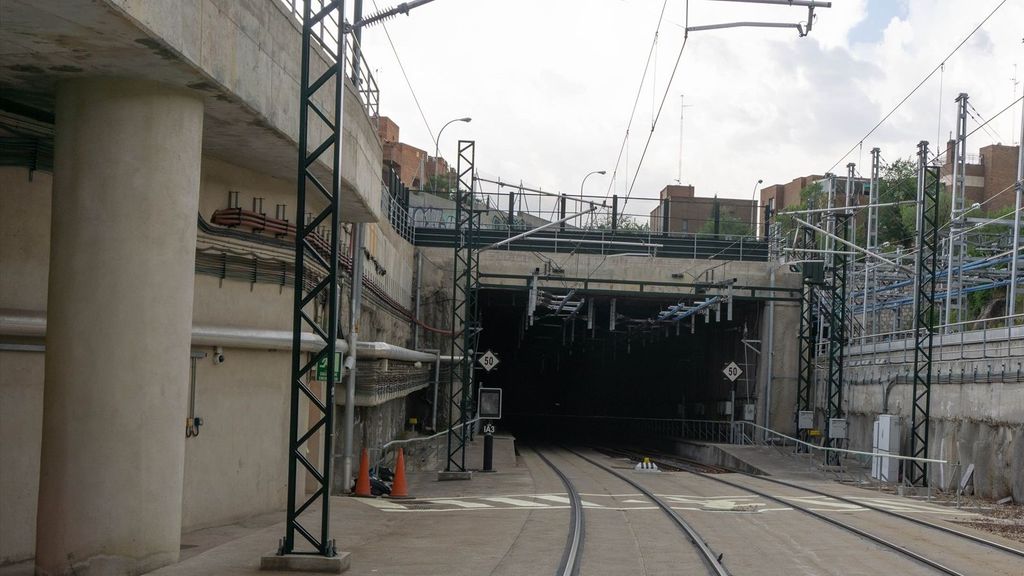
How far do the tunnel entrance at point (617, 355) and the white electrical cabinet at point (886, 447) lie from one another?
10874mm

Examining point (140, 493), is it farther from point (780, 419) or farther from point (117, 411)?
point (780, 419)

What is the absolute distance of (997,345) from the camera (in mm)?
30734

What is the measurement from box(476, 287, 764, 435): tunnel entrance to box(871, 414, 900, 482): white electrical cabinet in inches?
428

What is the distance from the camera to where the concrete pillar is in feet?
37.5

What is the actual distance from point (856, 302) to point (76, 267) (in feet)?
159

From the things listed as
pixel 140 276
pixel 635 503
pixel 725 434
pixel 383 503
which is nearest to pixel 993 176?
pixel 725 434

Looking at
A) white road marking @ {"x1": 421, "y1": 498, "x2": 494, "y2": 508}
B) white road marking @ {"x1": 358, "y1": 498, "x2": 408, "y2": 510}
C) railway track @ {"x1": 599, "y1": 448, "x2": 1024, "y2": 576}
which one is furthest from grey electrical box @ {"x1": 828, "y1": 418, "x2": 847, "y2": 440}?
white road marking @ {"x1": 358, "y1": 498, "x2": 408, "y2": 510}

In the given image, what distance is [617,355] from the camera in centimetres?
7575

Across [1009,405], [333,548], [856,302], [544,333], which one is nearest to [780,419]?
[856,302]

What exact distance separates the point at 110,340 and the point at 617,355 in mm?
65165

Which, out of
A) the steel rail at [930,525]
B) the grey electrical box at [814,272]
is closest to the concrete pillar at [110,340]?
the steel rail at [930,525]

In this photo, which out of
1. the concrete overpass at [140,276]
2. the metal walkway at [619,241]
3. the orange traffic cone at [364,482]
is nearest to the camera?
the concrete overpass at [140,276]

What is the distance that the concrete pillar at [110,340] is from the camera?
11422mm

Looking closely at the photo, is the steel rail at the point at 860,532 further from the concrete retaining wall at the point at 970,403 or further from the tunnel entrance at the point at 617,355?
the tunnel entrance at the point at 617,355
